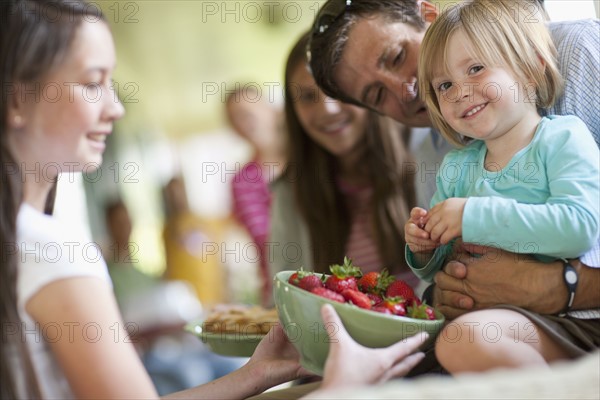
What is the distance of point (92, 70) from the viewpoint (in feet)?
3.14

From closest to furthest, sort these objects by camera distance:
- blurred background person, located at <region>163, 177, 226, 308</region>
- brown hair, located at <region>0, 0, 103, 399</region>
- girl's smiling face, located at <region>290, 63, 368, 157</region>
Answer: brown hair, located at <region>0, 0, 103, 399</region> → girl's smiling face, located at <region>290, 63, 368, 157</region> → blurred background person, located at <region>163, 177, 226, 308</region>

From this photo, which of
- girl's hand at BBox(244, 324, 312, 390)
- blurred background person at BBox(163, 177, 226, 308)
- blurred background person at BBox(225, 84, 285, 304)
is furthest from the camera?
blurred background person at BBox(163, 177, 226, 308)

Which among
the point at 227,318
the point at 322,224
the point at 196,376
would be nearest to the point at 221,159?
the point at 196,376

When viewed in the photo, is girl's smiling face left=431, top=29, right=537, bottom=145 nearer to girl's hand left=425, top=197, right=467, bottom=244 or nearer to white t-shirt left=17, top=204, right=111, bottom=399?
girl's hand left=425, top=197, right=467, bottom=244

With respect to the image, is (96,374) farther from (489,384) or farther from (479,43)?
(479,43)

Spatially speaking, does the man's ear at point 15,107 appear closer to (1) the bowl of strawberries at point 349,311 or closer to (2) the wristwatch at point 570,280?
(1) the bowl of strawberries at point 349,311

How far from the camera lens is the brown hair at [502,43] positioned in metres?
1.16

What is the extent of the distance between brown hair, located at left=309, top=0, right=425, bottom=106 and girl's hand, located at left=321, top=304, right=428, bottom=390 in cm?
79

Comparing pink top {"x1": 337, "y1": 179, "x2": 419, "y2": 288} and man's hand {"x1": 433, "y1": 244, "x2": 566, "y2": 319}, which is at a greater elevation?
man's hand {"x1": 433, "y1": 244, "x2": 566, "y2": 319}

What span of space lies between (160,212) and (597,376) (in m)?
5.48

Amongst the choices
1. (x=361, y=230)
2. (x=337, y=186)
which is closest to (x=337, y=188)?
(x=337, y=186)

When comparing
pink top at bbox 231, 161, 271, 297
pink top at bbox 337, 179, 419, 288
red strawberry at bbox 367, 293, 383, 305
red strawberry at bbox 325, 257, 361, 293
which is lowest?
pink top at bbox 231, 161, 271, 297

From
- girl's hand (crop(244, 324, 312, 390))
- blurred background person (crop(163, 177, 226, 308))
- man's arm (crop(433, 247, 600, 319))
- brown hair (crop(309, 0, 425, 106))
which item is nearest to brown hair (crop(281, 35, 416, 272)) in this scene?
brown hair (crop(309, 0, 425, 106))

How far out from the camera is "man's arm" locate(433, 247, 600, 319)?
3.61ft
